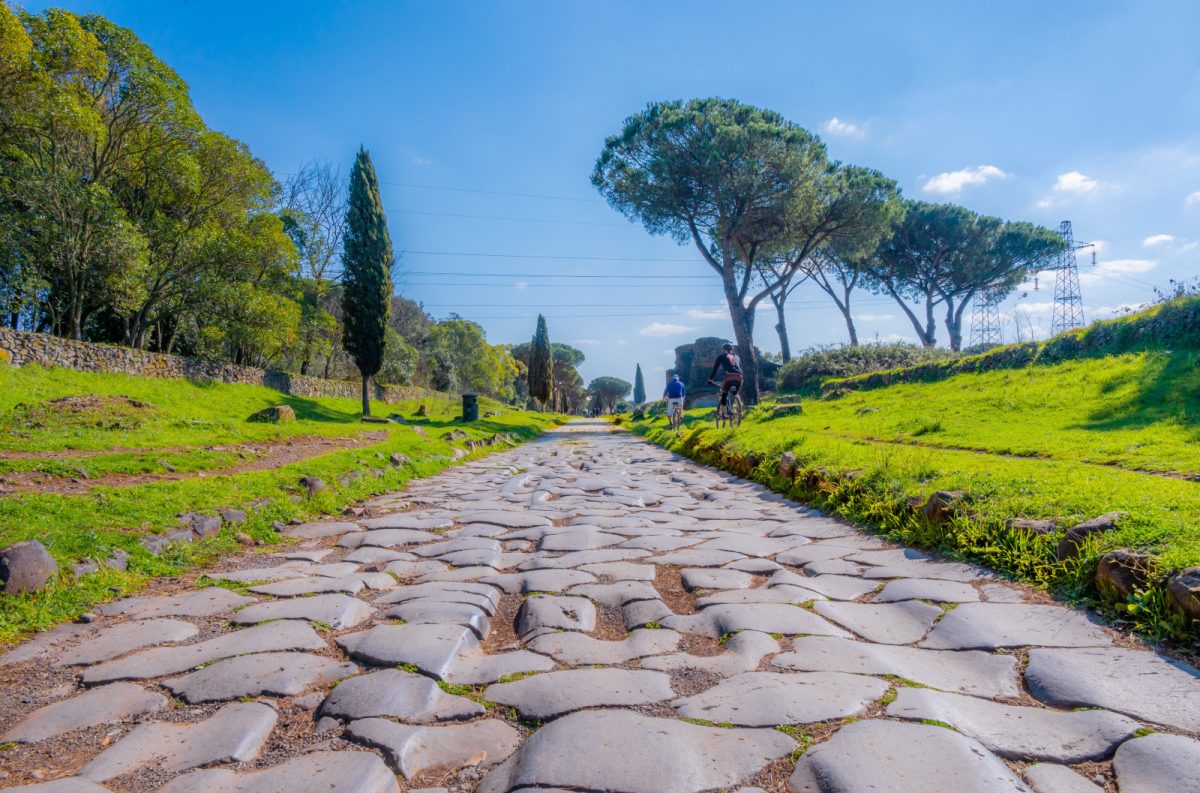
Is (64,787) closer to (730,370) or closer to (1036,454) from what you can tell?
(1036,454)

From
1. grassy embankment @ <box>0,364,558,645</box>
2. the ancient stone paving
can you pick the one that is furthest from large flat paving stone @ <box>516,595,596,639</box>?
grassy embankment @ <box>0,364,558,645</box>

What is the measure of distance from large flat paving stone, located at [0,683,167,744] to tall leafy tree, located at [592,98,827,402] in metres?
21.1

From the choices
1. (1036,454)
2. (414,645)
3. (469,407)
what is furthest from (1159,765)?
(469,407)

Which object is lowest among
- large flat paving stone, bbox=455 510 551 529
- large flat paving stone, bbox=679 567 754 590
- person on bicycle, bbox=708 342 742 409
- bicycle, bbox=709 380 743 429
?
large flat paving stone, bbox=455 510 551 529

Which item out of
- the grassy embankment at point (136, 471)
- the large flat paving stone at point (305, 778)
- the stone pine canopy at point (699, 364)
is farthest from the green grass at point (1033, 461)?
the stone pine canopy at point (699, 364)

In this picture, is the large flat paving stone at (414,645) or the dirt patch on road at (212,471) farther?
the dirt patch on road at (212,471)

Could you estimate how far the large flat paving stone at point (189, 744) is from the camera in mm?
1654

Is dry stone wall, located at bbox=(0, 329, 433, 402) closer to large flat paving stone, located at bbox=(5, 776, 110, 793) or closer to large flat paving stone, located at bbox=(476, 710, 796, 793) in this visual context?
large flat paving stone, located at bbox=(5, 776, 110, 793)

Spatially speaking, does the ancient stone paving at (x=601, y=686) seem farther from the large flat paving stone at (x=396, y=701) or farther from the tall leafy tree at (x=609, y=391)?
the tall leafy tree at (x=609, y=391)

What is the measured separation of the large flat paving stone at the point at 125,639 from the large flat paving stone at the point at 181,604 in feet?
0.39

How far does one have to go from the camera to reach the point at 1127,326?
1208cm

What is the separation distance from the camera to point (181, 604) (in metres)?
3.08

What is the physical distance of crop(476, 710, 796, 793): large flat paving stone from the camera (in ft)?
4.99

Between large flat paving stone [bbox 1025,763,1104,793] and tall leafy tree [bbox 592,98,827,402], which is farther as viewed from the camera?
tall leafy tree [bbox 592,98,827,402]
